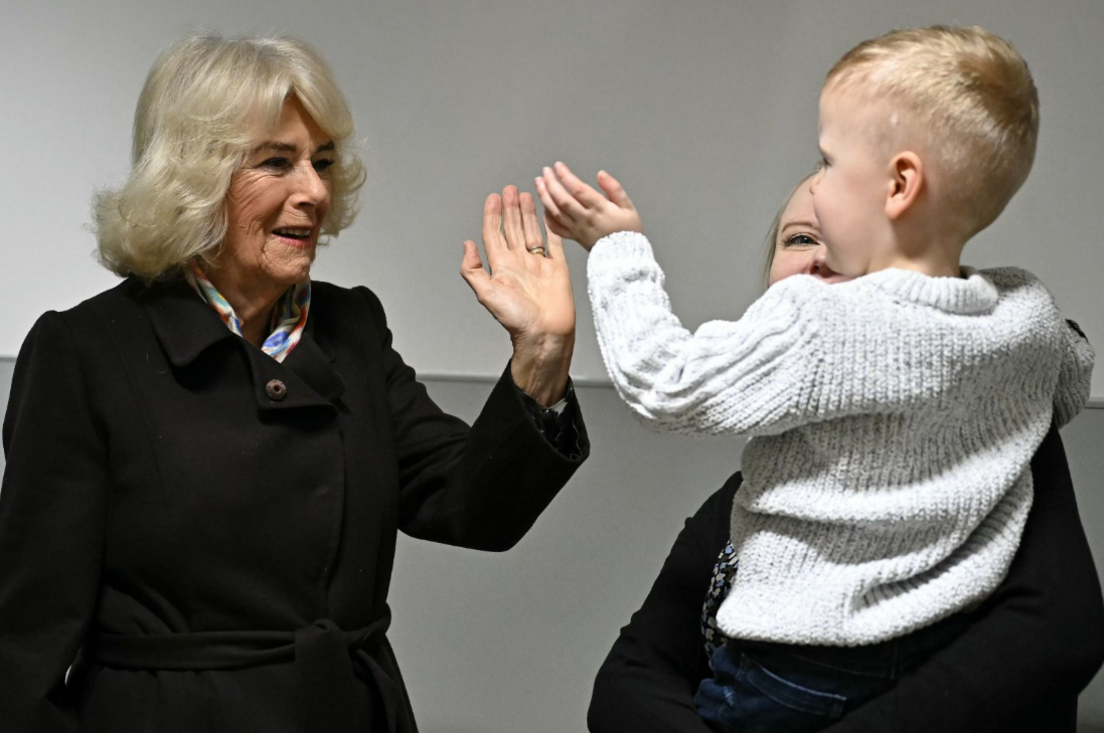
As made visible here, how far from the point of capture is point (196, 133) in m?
1.85

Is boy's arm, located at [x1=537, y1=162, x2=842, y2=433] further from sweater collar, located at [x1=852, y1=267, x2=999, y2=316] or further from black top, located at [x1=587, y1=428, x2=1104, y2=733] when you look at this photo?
black top, located at [x1=587, y1=428, x2=1104, y2=733]

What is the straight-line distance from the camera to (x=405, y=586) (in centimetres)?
319

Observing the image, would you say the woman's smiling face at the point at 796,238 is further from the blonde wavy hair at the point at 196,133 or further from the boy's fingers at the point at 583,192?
the blonde wavy hair at the point at 196,133

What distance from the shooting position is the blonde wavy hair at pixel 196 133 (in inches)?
72.1

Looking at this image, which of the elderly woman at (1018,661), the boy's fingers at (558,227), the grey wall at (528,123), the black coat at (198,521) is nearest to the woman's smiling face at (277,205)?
the black coat at (198,521)

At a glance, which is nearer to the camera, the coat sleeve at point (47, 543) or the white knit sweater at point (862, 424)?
the white knit sweater at point (862, 424)

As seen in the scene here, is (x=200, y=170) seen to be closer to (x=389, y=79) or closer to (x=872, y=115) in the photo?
(x=872, y=115)

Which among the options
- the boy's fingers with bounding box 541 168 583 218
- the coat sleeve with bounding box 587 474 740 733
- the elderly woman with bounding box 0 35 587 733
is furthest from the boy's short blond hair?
the elderly woman with bounding box 0 35 587 733

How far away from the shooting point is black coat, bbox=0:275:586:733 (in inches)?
65.8

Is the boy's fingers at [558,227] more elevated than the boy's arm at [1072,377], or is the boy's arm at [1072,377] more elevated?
the boy's fingers at [558,227]

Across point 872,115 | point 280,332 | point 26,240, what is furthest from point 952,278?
point 26,240

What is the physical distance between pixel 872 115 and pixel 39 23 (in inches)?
115

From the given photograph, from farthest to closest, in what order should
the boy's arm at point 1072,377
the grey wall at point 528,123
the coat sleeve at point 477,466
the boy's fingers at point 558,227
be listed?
the grey wall at point 528,123, the coat sleeve at point 477,466, the boy's fingers at point 558,227, the boy's arm at point 1072,377

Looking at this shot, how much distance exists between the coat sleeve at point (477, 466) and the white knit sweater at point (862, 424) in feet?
1.65
